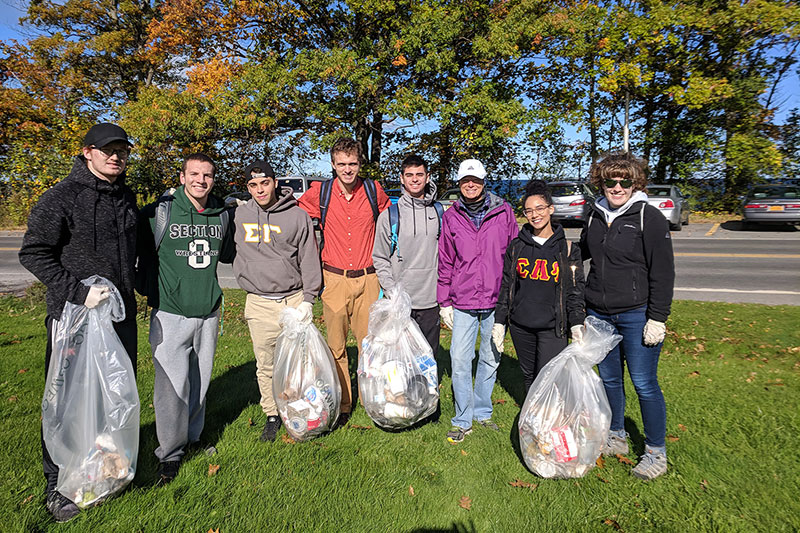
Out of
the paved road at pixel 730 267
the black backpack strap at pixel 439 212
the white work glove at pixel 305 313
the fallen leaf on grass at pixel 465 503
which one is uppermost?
the black backpack strap at pixel 439 212

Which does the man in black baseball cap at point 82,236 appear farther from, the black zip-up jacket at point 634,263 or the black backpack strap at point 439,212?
the black zip-up jacket at point 634,263

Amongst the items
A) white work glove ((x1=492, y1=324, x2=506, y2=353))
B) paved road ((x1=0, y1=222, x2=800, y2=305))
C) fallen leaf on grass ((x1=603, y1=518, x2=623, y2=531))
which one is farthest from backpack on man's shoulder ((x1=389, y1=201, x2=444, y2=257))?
paved road ((x1=0, y1=222, x2=800, y2=305))

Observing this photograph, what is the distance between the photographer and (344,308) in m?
3.53

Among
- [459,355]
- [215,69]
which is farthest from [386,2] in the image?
[459,355]

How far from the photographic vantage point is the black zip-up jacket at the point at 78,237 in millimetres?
2314

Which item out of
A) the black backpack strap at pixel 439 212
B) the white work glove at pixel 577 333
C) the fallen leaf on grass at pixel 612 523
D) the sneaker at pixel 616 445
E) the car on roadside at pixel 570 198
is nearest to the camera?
the fallen leaf on grass at pixel 612 523

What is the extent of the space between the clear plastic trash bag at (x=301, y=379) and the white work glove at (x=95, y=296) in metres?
1.10

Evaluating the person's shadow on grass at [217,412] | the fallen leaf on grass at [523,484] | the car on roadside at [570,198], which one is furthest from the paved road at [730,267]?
the fallen leaf on grass at [523,484]

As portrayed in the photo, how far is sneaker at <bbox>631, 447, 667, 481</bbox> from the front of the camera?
2807 millimetres

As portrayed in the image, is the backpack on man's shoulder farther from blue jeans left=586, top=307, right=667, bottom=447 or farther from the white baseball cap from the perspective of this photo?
blue jeans left=586, top=307, right=667, bottom=447

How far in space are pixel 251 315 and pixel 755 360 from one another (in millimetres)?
4817

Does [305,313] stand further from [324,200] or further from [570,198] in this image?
[570,198]

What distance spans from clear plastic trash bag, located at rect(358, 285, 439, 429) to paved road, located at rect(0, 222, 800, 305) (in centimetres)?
597

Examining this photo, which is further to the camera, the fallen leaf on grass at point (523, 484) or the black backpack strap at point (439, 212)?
the black backpack strap at point (439, 212)
